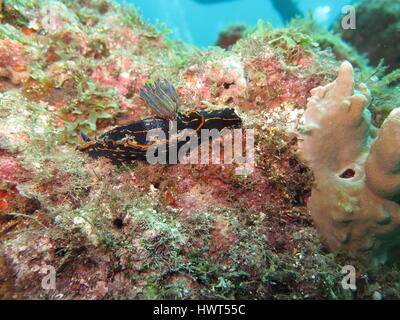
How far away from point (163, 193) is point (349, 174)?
2892mm

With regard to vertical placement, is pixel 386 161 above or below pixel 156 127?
below

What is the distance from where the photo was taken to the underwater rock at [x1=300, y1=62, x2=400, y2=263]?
9.38 feet

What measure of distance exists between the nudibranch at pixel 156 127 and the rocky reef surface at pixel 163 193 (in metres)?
0.24

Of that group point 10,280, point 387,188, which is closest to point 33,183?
point 10,280

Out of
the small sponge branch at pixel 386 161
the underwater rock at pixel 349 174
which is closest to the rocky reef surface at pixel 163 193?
the underwater rock at pixel 349 174

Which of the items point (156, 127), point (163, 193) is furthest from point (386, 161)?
point (156, 127)

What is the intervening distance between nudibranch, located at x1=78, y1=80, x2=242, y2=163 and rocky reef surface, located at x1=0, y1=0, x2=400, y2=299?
239 mm

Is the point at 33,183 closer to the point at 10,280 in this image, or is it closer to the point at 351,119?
the point at 10,280

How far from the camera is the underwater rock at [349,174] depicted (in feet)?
9.38

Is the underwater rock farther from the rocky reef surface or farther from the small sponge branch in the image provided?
the rocky reef surface

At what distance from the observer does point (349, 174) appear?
10.7 feet

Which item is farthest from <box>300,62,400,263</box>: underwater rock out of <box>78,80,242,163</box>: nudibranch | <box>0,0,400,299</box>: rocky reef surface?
<box>78,80,242,163</box>: nudibranch

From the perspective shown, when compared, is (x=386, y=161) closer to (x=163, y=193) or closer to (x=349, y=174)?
(x=349, y=174)
